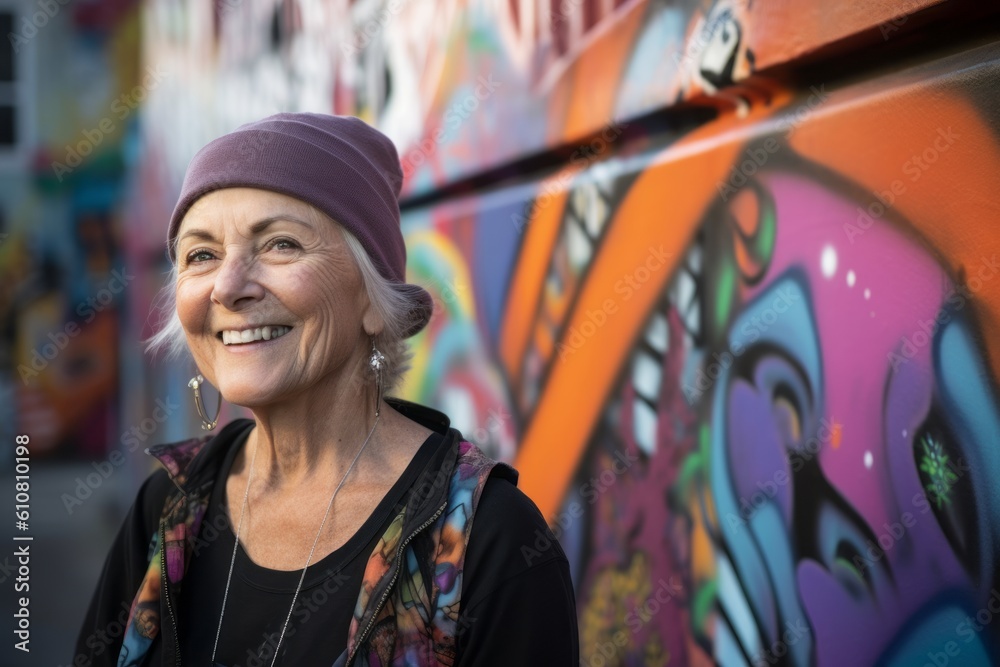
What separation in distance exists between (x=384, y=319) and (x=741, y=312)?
900mm

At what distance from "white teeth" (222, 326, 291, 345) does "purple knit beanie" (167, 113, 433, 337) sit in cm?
25


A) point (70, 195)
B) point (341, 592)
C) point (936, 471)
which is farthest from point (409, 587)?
point (70, 195)

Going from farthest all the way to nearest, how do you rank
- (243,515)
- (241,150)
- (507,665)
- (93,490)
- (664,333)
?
(93,490) < (664,333) < (243,515) < (241,150) < (507,665)

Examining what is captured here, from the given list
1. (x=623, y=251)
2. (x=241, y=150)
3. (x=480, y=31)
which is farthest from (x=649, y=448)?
(x=480, y=31)

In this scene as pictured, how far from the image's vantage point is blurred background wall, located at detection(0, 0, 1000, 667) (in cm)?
186

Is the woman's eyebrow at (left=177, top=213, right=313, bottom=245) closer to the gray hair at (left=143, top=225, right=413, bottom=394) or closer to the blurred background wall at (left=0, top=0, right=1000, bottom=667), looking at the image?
the gray hair at (left=143, top=225, right=413, bottom=394)

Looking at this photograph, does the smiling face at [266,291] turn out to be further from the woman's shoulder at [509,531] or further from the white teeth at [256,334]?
the woman's shoulder at [509,531]

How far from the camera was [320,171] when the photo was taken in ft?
6.64

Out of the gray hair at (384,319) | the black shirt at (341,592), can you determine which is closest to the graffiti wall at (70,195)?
the gray hair at (384,319)

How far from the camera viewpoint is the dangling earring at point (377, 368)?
2178mm

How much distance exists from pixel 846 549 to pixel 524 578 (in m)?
0.74

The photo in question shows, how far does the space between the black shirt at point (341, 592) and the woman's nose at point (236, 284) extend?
0.47 metres

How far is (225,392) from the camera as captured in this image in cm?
207

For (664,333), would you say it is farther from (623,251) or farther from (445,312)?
(445,312)
